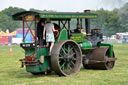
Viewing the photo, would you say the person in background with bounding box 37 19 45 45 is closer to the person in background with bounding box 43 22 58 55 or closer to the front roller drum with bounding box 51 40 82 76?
the person in background with bounding box 43 22 58 55

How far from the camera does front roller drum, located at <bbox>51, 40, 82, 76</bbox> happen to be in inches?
364

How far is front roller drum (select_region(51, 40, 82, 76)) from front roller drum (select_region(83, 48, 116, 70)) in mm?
1064

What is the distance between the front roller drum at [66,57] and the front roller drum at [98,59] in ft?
3.49

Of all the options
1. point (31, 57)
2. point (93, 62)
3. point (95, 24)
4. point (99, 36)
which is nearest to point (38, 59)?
point (31, 57)

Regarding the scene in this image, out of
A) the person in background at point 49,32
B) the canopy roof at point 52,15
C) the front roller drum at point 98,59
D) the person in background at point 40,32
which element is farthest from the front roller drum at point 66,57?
the front roller drum at point 98,59

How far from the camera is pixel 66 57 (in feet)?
32.1

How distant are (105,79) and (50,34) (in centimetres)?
224

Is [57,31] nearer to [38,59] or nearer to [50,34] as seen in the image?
[50,34]

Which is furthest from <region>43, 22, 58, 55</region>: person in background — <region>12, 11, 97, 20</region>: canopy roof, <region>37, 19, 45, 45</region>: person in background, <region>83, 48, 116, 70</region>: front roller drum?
<region>83, 48, 116, 70</region>: front roller drum

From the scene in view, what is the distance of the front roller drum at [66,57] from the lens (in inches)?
364

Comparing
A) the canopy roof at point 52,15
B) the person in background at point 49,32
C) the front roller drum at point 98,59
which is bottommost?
the front roller drum at point 98,59

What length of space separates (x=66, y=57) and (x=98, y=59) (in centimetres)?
174

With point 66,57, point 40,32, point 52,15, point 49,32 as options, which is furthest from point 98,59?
point 52,15

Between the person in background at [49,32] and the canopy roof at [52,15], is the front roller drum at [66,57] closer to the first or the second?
the person in background at [49,32]
